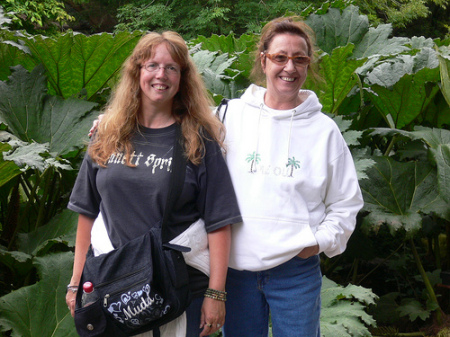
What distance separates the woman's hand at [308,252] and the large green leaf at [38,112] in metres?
1.49

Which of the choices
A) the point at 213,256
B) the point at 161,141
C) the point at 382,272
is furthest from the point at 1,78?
the point at 382,272

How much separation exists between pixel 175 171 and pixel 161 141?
111 millimetres

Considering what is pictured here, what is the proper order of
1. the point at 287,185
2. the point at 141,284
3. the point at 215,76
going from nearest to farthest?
the point at 141,284 → the point at 287,185 → the point at 215,76

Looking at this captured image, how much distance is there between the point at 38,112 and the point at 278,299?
1.75m

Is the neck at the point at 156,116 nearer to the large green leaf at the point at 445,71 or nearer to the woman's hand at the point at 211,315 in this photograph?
the woman's hand at the point at 211,315

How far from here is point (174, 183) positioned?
1549mm

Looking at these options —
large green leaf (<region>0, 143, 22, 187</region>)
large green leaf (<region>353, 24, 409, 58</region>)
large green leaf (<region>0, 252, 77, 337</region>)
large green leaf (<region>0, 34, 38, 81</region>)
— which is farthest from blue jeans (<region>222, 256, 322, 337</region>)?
large green leaf (<region>353, 24, 409, 58</region>)

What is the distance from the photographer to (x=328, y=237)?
1619 mm

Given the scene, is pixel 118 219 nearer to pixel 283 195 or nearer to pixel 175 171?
pixel 175 171

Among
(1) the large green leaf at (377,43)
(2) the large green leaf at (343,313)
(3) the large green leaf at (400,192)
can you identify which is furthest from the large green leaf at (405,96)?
(2) the large green leaf at (343,313)

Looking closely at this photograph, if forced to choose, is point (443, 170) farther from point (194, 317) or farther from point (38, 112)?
point (38, 112)

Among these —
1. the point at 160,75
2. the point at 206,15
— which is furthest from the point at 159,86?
the point at 206,15

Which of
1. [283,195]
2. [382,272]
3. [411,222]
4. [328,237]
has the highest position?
[283,195]

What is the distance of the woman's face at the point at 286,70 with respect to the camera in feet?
5.40
